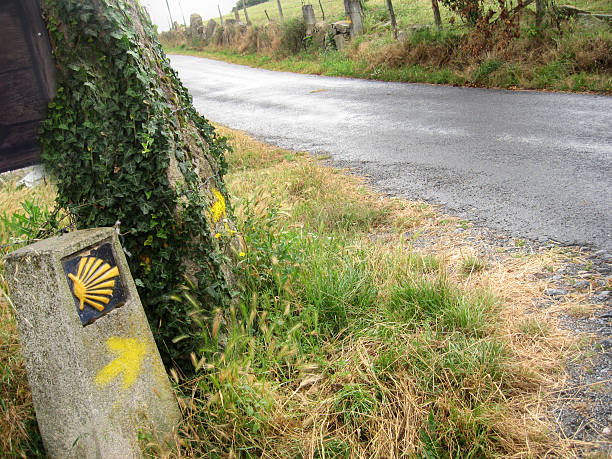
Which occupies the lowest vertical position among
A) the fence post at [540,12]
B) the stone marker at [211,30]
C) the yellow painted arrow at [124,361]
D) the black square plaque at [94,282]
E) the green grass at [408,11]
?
the yellow painted arrow at [124,361]

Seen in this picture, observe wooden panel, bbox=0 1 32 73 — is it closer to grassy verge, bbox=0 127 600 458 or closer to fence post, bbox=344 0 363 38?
grassy verge, bbox=0 127 600 458

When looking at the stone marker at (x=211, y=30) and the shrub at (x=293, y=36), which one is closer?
A: the shrub at (x=293, y=36)

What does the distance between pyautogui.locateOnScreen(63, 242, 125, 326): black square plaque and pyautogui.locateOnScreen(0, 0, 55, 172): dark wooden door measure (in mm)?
535

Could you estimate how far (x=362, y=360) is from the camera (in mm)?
2658

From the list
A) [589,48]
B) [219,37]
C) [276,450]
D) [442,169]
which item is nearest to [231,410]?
[276,450]

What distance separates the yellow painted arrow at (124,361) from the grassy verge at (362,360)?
21cm

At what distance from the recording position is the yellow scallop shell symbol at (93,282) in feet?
7.32

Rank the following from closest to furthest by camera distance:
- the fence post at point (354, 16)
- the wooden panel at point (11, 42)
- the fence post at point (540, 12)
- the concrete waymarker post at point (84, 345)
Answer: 1. the wooden panel at point (11, 42)
2. the concrete waymarker post at point (84, 345)
3. the fence post at point (540, 12)
4. the fence post at point (354, 16)

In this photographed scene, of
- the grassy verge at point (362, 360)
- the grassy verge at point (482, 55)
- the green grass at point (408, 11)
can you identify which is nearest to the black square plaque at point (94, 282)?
the grassy verge at point (362, 360)

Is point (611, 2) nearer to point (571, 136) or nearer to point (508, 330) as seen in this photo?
point (571, 136)

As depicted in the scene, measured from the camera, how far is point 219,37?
1090 inches

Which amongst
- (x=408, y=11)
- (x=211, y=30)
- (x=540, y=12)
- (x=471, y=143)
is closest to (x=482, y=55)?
(x=540, y=12)

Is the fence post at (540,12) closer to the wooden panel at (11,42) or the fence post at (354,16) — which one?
the fence post at (354,16)

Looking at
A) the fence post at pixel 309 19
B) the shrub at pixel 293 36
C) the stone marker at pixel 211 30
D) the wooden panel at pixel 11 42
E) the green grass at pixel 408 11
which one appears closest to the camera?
the wooden panel at pixel 11 42
